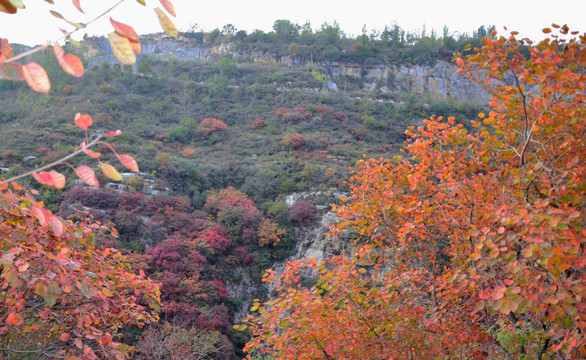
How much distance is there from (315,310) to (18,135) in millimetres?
19109

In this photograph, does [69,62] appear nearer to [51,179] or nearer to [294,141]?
[51,179]

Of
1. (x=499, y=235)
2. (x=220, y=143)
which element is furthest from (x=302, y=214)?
(x=499, y=235)

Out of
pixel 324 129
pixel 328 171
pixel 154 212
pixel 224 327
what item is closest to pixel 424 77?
pixel 324 129

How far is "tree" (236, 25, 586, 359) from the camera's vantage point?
8.24ft

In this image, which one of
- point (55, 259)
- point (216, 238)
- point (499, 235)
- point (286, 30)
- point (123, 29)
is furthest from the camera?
point (286, 30)

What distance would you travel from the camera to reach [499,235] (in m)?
3.14

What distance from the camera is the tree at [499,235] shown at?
8.24ft

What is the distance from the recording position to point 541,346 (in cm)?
325

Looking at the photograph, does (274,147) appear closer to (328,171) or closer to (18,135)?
(328,171)

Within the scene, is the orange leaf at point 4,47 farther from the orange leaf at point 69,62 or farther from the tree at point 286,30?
the tree at point 286,30

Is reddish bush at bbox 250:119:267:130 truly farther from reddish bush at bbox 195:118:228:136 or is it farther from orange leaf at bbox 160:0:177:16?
orange leaf at bbox 160:0:177:16

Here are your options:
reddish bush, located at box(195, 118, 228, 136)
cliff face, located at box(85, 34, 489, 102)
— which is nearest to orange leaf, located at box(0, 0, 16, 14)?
reddish bush, located at box(195, 118, 228, 136)

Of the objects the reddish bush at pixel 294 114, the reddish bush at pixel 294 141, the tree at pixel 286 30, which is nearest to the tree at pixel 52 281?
the reddish bush at pixel 294 141

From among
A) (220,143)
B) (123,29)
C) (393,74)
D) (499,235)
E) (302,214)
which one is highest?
(393,74)
